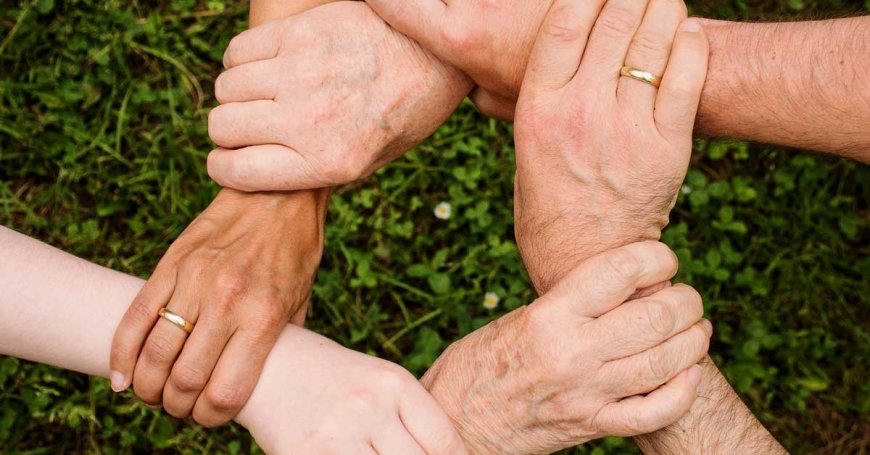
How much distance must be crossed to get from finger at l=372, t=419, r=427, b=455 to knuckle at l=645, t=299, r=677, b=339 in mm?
709

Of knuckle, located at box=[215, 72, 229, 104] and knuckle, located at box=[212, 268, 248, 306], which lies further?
knuckle, located at box=[215, 72, 229, 104]

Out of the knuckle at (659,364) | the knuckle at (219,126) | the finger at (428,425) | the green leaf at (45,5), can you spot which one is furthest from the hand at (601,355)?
the green leaf at (45,5)

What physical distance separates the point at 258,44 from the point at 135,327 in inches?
38.3

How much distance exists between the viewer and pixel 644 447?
232 cm

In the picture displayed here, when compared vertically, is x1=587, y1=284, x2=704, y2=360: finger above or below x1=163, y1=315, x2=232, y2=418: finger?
above

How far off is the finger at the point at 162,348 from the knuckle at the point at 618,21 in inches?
55.0

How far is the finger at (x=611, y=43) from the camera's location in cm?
217

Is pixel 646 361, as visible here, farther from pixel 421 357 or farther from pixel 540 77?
pixel 421 357

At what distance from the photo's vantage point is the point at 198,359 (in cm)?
214

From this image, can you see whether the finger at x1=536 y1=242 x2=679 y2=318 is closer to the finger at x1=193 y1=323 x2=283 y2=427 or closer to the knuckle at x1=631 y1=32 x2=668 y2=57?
the knuckle at x1=631 y1=32 x2=668 y2=57

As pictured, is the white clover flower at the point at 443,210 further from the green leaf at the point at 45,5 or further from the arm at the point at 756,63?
the green leaf at the point at 45,5

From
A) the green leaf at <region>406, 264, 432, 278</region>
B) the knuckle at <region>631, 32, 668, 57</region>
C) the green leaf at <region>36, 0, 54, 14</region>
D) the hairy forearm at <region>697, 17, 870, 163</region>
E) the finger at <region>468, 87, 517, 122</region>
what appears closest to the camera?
the hairy forearm at <region>697, 17, 870, 163</region>

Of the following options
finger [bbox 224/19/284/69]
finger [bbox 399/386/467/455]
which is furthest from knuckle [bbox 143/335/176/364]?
finger [bbox 224/19/284/69]

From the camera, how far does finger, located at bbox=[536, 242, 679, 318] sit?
2078 mm
